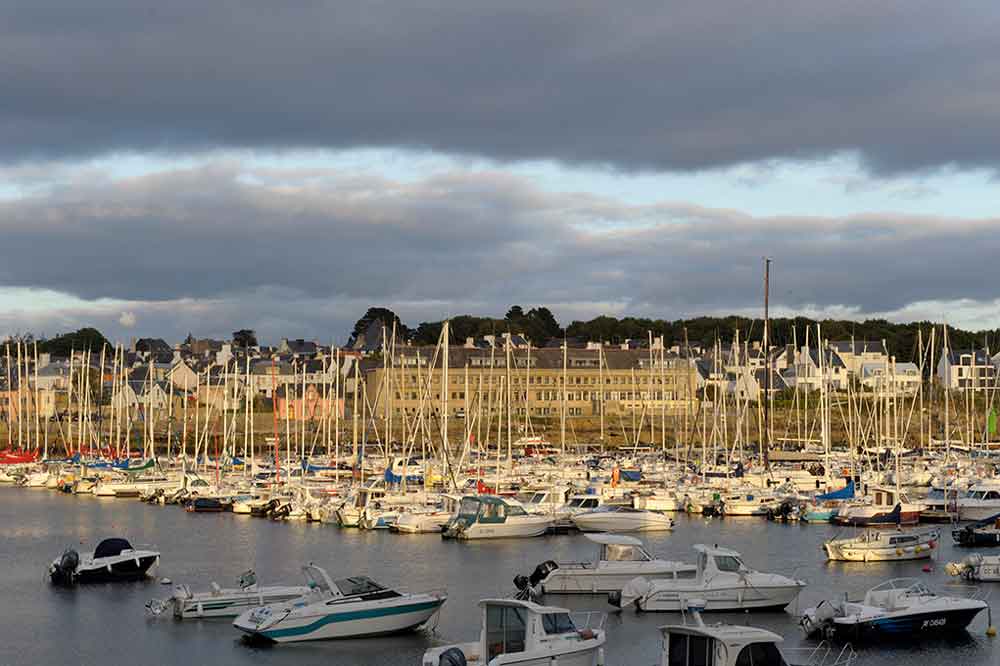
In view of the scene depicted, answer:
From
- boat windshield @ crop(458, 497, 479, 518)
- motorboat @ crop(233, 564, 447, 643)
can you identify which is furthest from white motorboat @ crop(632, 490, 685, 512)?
motorboat @ crop(233, 564, 447, 643)

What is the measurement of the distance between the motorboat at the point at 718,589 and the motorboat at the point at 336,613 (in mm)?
5330

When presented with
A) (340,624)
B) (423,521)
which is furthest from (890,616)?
(423,521)

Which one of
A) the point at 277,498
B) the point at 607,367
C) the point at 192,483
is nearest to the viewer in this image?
the point at 277,498

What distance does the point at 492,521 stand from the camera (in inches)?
1940

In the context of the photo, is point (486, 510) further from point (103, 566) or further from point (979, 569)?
point (979, 569)

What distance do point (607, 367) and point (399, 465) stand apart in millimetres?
65968

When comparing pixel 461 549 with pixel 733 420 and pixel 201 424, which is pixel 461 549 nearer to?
pixel 733 420

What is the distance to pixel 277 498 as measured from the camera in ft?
200

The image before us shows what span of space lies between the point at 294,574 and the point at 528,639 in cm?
1881

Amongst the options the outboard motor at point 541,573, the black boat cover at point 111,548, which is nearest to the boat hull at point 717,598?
the outboard motor at point 541,573

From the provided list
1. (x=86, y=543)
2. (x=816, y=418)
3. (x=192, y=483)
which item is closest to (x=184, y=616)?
(x=86, y=543)

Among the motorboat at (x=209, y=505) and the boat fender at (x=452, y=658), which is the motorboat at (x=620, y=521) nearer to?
the motorboat at (x=209, y=505)

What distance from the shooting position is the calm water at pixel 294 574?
2919 centimetres

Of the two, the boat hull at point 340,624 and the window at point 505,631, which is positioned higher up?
the window at point 505,631
